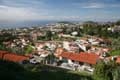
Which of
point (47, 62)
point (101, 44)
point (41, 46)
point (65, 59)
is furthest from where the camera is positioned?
point (101, 44)

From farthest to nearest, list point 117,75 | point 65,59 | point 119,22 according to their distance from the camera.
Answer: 1. point 119,22
2. point 65,59
3. point 117,75

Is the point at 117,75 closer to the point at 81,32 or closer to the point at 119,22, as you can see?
the point at 81,32

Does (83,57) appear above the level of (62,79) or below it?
below

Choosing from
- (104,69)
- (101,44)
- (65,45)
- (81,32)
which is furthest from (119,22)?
(104,69)

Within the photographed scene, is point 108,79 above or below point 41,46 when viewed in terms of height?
above

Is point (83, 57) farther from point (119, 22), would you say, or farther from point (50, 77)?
point (119, 22)

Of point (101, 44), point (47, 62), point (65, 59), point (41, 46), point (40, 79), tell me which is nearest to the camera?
point (40, 79)

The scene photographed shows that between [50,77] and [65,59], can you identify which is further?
[65,59]

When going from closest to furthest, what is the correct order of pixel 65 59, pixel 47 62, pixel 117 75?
pixel 117 75, pixel 47 62, pixel 65 59

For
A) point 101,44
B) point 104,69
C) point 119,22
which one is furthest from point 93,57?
point 119,22
